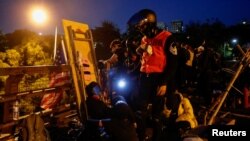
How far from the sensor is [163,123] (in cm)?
579

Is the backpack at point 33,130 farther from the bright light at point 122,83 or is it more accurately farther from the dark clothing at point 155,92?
the bright light at point 122,83

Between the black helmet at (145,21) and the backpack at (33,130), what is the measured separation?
7.87 feet

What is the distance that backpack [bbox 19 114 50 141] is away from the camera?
16.3ft

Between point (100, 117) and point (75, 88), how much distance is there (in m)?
1.69

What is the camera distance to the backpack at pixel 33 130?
4.96m

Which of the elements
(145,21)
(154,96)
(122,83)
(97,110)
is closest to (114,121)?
(97,110)

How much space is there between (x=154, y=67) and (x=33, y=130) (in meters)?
2.34

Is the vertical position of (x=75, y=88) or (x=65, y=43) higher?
(x=65, y=43)

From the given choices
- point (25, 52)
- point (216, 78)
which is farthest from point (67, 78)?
point (25, 52)

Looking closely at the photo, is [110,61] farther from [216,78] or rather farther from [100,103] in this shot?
[216,78]

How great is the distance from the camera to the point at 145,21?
5.71 metres

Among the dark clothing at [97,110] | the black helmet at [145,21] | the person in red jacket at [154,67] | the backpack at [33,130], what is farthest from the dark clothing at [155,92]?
the backpack at [33,130]

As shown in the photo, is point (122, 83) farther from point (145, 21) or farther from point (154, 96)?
point (145, 21)

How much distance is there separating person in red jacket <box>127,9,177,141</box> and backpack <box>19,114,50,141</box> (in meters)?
1.63
